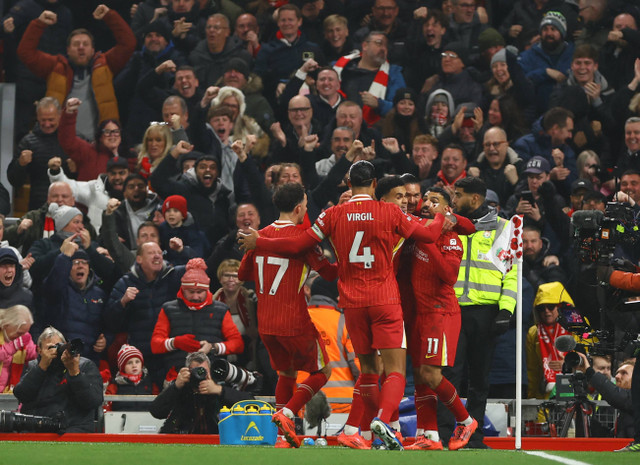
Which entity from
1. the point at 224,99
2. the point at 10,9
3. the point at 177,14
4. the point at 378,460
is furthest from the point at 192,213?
the point at 378,460

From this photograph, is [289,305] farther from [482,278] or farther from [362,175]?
[482,278]

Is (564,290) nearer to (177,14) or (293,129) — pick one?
(293,129)

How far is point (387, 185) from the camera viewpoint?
31.4 ft

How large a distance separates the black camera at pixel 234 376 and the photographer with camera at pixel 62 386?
1117 mm

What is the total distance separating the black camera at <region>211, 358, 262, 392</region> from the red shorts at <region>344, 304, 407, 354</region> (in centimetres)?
230

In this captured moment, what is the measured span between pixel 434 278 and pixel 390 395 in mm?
1115

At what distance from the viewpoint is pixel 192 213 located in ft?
47.5

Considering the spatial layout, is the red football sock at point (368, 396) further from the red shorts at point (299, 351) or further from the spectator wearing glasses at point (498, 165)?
the spectator wearing glasses at point (498, 165)

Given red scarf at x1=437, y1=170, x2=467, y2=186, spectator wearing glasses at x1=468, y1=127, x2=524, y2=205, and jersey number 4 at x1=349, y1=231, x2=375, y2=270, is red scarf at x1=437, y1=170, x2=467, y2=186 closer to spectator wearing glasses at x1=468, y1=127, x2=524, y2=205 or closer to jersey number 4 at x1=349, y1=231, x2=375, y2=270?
spectator wearing glasses at x1=468, y1=127, x2=524, y2=205

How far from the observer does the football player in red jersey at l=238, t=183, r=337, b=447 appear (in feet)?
31.7

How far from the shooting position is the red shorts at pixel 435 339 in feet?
30.6

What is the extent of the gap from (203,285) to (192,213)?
216cm

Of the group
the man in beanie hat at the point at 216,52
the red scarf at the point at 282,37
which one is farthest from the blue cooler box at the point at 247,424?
the red scarf at the point at 282,37

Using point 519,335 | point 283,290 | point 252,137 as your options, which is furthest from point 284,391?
point 252,137
